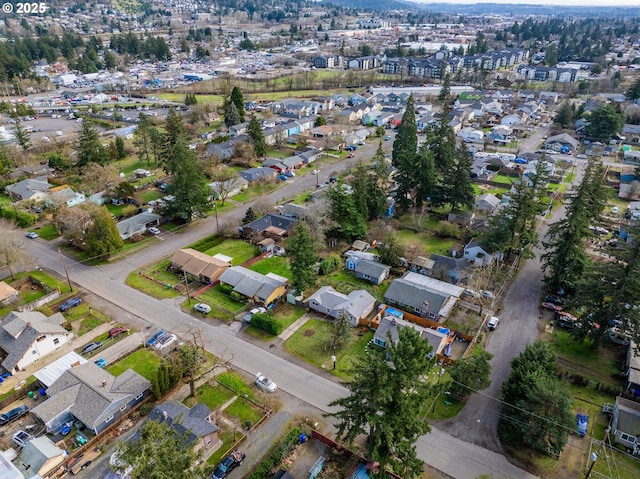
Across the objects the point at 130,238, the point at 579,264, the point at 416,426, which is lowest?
the point at 130,238

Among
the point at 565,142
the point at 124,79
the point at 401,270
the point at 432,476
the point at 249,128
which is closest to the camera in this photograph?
the point at 432,476

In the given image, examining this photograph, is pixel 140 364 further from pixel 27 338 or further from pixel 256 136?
pixel 256 136

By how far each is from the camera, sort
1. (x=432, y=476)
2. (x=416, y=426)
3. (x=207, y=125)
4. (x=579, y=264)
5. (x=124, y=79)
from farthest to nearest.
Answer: (x=124, y=79)
(x=207, y=125)
(x=579, y=264)
(x=432, y=476)
(x=416, y=426)

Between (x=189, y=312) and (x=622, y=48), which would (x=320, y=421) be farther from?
(x=622, y=48)

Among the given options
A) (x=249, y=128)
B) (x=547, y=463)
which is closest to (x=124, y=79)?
(x=249, y=128)

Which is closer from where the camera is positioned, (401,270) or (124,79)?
(401,270)

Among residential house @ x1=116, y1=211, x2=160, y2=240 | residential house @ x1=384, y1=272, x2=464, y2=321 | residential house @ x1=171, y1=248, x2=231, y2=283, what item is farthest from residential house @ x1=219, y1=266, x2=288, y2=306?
residential house @ x1=116, y1=211, x2=160, y2=240

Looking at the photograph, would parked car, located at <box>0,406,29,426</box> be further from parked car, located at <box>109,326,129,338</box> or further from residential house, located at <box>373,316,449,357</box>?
residential house, located at <box>373,316,449,357</box>

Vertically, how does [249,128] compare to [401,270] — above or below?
above
